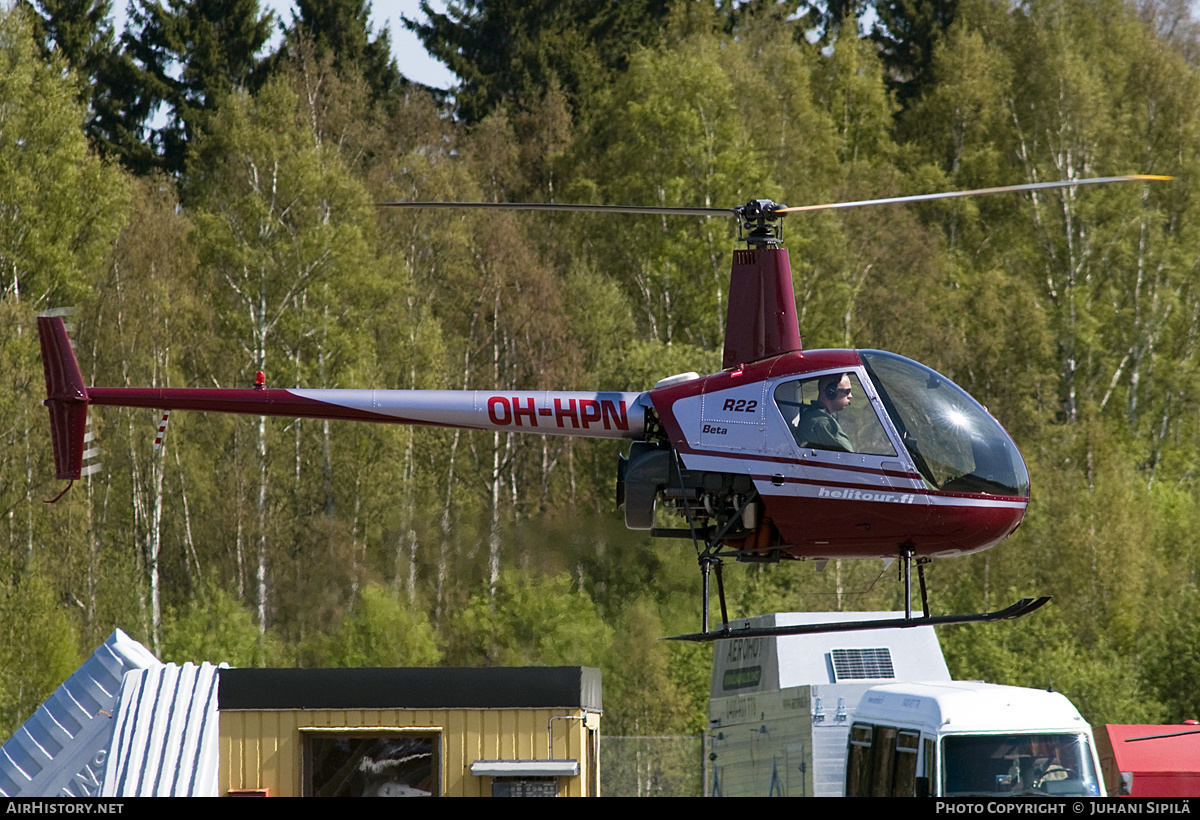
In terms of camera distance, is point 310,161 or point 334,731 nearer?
point 334,731

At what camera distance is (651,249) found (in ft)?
121

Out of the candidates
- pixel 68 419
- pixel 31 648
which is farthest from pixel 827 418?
pixel 31 648

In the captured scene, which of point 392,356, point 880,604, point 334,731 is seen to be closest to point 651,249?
point 392,356

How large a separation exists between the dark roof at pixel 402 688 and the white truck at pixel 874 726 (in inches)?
104

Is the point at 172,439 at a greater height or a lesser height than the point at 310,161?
lesser

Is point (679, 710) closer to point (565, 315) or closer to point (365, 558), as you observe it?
point (365, 558)

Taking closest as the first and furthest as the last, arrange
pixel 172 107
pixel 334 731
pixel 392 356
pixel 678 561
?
pixel 334 731 → pixel 678 561 → pixel 392 356 → pixel 172 107

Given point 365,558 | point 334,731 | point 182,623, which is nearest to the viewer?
point 334,731

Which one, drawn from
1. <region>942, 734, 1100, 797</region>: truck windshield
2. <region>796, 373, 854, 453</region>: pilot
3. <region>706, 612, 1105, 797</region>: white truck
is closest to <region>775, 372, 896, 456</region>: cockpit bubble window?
<region>796, 373, 854, 453</region>: pilot

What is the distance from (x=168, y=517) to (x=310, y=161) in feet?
27.1

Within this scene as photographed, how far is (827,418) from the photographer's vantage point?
1108cm

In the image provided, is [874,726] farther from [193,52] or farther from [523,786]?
[193,52]

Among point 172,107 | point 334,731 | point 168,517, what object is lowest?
point 334,731

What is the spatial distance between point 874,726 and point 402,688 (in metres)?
4.60
